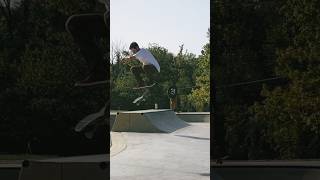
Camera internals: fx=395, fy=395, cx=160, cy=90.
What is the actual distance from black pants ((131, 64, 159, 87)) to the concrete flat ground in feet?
18.5

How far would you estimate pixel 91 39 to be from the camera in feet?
22.2

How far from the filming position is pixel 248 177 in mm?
6602

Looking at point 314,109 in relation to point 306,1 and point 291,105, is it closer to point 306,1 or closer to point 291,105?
point 291,105

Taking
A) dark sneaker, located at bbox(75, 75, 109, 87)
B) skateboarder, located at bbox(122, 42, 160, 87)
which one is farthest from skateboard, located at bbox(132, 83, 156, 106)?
dark sneaker, located at bbox(75, 75, 109, 87)

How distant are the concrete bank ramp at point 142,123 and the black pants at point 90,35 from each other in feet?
15.5

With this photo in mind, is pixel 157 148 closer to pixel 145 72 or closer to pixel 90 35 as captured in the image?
pixel 90 35

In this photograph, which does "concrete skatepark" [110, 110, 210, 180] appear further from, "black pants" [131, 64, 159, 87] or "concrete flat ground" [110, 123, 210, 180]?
"black pants" [131, 64, 159, 87]

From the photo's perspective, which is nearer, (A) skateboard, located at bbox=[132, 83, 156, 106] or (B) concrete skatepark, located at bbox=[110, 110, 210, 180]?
(B) concrete skatepark, located at bbox=[110, 110, 210, 180]

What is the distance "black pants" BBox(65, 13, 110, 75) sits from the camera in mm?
6668

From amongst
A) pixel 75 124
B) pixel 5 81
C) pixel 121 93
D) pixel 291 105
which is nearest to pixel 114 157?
pixel 75 124

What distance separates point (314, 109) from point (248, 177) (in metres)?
1.62

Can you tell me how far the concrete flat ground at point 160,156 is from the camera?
6367mm

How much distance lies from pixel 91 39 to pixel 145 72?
10.0m

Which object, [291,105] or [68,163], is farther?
[291,105]
